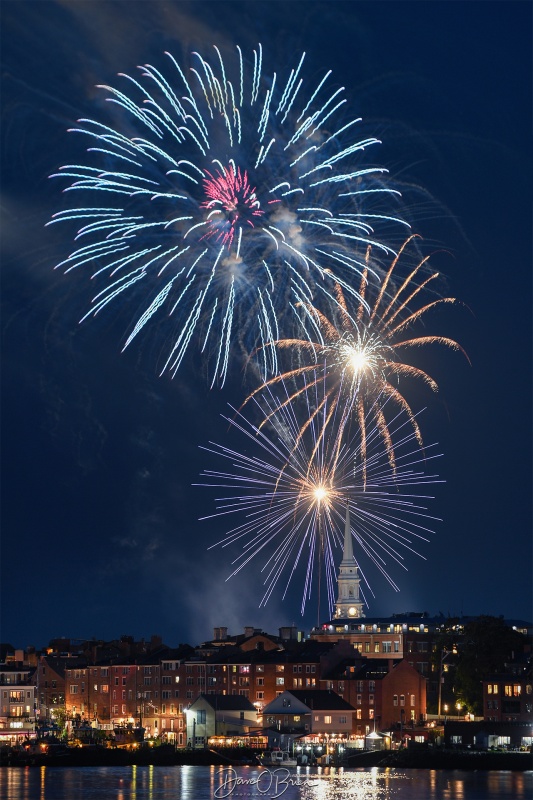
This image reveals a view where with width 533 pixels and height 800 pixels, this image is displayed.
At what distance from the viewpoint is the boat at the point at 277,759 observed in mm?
106438

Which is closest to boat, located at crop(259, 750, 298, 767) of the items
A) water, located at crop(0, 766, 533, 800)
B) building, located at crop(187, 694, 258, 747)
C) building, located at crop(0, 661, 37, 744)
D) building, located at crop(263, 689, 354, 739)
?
water, located at crop(0, 766, 533, 800)

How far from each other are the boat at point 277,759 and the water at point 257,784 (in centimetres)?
126

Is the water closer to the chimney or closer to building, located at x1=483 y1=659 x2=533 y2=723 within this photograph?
building, located at x1=483 y1=659 x2=533 y2=723

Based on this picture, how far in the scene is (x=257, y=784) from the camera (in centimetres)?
8962

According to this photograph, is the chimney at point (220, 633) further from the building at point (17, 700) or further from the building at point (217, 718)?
the building at point (217, 718)

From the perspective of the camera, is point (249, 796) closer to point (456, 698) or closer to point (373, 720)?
point (373, 720)

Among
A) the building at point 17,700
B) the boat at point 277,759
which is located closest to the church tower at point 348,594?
the building at point 17,700

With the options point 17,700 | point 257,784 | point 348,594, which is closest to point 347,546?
point 348,594

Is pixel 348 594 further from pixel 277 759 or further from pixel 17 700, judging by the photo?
pixel 277 759

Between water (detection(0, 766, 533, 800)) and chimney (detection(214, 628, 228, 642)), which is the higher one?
chimney (detection(214, 628, 228, 642))

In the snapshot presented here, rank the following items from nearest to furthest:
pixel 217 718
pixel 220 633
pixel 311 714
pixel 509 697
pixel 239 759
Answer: pixel 239 759, pixel 509 697, pixel 311 714, pixel 217 718, pixel 220 633

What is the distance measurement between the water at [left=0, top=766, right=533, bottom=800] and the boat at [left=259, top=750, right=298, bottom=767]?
1256mm

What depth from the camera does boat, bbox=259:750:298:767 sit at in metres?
106

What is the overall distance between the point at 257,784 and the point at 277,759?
17.9 meters
